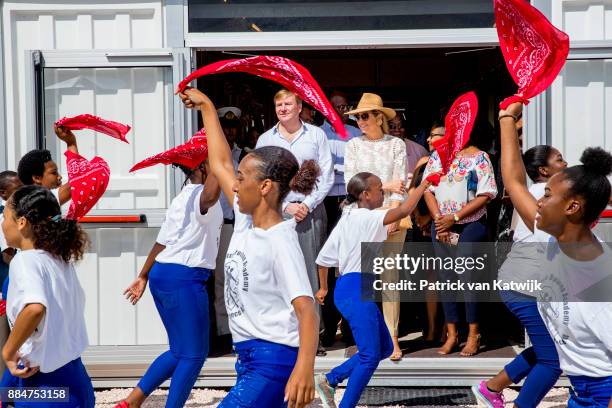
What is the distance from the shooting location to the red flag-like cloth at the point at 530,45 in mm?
4297

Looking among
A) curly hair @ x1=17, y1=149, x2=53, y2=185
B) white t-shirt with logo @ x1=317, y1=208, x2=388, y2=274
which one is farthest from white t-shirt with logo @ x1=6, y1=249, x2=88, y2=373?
white t-shirt with logo @ x1=317, y1=208, x2=388, y2=274

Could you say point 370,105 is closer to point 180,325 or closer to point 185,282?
point 185,282

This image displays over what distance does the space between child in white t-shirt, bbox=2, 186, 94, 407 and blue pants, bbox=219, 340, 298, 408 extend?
2.41 ft

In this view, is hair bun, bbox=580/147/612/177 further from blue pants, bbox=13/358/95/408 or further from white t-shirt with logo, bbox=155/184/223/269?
white t-shirt with logo, bbox=155/184/223/269

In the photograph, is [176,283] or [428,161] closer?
[176,283]

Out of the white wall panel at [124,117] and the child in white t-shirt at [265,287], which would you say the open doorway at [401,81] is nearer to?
the white wall panel at [124,117]

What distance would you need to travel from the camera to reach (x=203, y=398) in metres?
6.95

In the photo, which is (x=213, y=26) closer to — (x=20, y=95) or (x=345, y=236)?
(x=20, y=95)

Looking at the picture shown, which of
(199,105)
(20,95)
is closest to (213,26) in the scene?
(20,95)

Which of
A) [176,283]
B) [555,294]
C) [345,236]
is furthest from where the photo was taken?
[345,236]

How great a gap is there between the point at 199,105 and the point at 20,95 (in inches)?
125

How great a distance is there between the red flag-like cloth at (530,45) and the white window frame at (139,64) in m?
3.22

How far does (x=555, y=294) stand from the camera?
3791 mm

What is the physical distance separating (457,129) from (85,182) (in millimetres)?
2137
